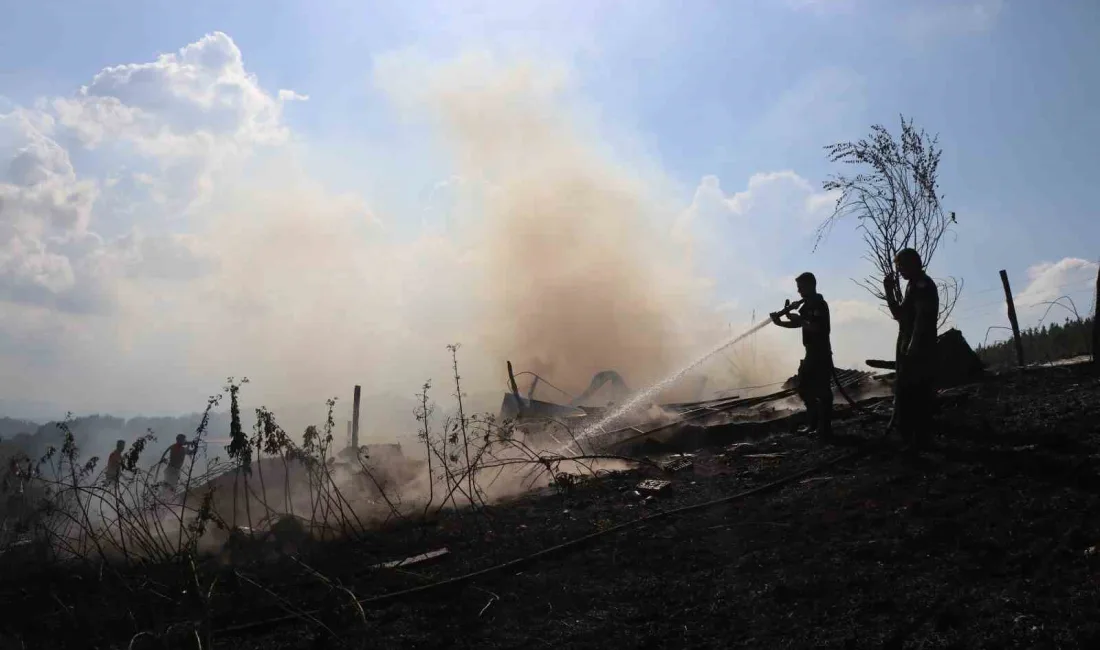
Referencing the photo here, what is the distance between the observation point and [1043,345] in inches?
674

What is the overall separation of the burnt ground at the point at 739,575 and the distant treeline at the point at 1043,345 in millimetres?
9641

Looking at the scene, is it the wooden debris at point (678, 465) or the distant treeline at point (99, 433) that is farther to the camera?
the distant treeline at point (99, 433)

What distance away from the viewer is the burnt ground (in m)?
3.81

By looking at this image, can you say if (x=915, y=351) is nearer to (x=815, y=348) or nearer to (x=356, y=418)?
(x=815, y=348)

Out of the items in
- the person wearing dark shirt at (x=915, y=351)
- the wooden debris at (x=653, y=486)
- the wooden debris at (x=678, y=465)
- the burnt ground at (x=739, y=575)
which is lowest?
the burnt ground at (x=739, y=575)

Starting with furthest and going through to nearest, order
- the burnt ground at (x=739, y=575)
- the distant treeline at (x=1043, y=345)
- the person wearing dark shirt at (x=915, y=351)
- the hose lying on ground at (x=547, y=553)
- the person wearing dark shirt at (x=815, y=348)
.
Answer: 1. the distant treeline at (x=1043, y=345)
2. the person wearing dark shirt at (x=815, y=348)
3. the person wearing dark shirt at (x=915, y=351)
4. the hose lying on ground at (x=547, y=553)
5. the burnt ground at (x=739, y=575)

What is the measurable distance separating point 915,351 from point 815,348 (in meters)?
1.68

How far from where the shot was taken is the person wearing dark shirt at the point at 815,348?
26.9 ft

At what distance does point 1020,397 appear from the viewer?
322 inches

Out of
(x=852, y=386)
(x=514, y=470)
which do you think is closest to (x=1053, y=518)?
(x=514, y=470)

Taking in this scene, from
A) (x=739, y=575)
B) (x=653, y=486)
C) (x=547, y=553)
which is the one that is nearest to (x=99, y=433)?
(x=653, y=486)

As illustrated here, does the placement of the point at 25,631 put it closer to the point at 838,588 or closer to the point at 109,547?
the point at 109,547

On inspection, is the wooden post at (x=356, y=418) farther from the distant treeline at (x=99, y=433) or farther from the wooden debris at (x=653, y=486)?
the wooden debris at (x=653, y=486)

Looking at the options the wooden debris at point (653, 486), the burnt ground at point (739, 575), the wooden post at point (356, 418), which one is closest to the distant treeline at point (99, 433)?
the wooden post at point (356, 418)
